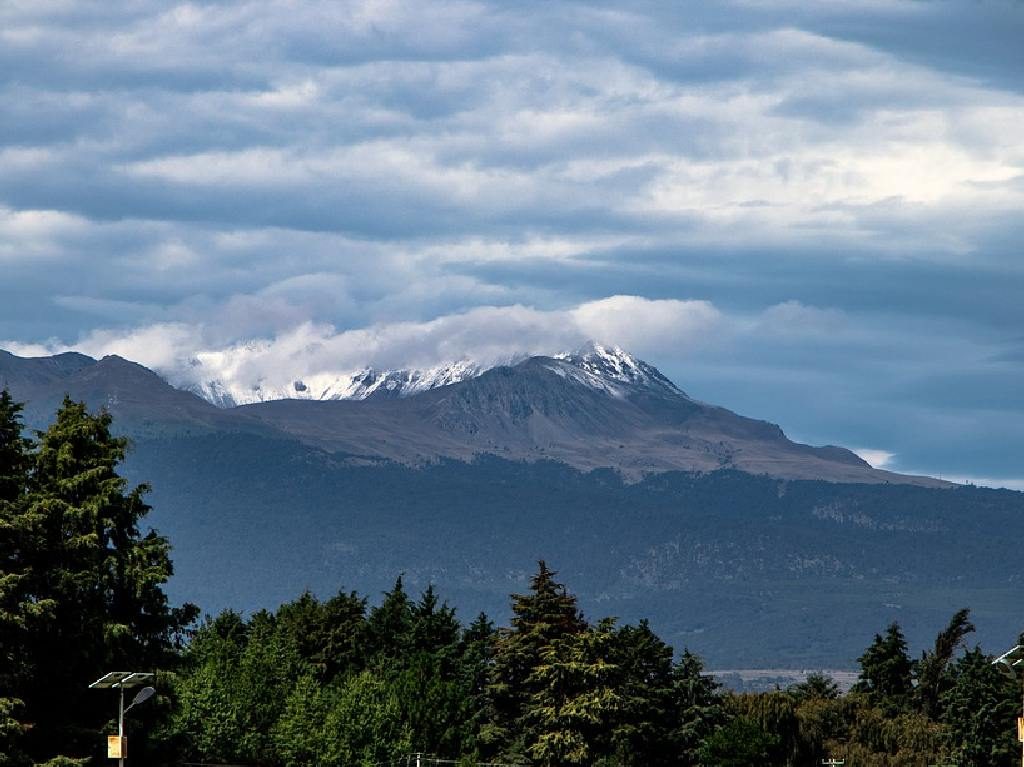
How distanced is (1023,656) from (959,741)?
70.7 metres

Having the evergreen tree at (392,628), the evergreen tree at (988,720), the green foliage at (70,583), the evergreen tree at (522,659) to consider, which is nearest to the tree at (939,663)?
the evergreen tree at (988,720)

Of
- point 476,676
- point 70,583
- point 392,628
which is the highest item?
point 70,583

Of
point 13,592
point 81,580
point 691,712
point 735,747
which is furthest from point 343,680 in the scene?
point 13,592

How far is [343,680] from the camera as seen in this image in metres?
149

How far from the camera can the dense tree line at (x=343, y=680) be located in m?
85.7

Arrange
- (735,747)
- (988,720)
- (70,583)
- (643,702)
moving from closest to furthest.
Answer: (70,583), (643,702), (988,720), (735,747)

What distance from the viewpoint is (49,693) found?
87.1 m

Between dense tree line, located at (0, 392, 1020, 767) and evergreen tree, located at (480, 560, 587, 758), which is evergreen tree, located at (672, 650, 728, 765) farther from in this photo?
evergreen tree, located at (480, 560, 587, 758)

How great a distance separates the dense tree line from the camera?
85.7 metres

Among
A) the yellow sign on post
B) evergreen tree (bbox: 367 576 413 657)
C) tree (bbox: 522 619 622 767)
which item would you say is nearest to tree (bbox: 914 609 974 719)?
evergreen tree (bbox: 367 576 413 657)

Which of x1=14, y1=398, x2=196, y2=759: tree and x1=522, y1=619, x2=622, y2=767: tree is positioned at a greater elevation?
x1=14, y1=398, x2=196, y2=759: tree

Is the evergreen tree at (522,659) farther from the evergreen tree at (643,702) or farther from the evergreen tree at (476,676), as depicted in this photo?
the evergreen tree at (643,702)

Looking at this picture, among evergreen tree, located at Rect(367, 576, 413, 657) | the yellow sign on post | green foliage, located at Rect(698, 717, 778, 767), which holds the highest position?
evergreen tree, located at Rect(367, 576, 413, 657)

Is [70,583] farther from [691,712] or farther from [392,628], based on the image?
[392,628]
